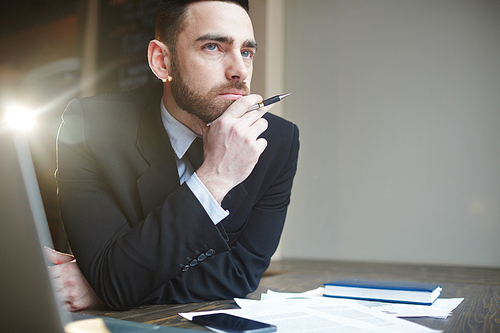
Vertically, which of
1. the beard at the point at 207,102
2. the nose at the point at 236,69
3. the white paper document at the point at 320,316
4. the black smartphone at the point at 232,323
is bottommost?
the white paper document at the point at 320,316

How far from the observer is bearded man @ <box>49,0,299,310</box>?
846 millimetres

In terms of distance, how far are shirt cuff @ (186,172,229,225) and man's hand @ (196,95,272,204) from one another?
0.4 inches

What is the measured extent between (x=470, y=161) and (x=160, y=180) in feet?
9.29

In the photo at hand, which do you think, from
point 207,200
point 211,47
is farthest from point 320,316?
point 211,47

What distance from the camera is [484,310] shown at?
85 cm

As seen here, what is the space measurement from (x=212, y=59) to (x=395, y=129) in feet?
8.59

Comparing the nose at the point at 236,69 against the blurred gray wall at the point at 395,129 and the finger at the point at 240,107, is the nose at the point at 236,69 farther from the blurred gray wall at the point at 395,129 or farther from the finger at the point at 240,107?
the blurred gray wall at the point at 395,129

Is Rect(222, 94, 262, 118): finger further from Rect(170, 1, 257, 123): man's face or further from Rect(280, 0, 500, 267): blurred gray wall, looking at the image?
Rect(280, 0, 500, 267): blurred gray wall

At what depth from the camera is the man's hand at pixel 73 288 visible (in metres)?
0.90

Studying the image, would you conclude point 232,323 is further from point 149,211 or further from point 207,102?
point 207,102

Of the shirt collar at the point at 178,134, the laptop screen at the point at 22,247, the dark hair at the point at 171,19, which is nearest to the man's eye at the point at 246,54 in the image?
the dark hair at the point at 171,19

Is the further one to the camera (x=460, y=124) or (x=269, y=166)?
(x=460, y=124)

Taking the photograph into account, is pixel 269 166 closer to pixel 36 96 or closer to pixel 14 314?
pixel 14 314

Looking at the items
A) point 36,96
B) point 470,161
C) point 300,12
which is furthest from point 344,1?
point 36,96
